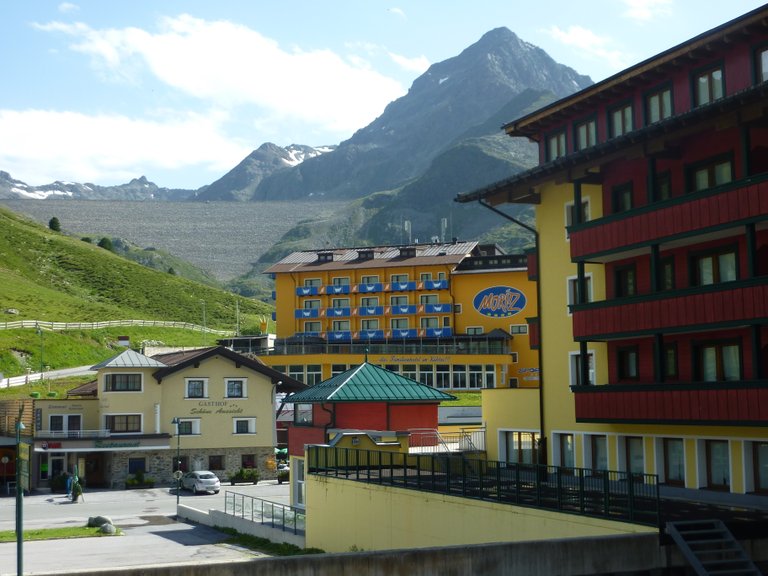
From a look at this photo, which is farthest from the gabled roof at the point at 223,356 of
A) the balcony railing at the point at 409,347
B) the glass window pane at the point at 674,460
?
the glass window pane at the point at 674,460

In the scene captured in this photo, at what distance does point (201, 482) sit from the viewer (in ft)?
214

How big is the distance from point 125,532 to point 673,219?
2971 centimetres

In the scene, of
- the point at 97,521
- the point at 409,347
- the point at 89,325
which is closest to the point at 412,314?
the point at 409,347

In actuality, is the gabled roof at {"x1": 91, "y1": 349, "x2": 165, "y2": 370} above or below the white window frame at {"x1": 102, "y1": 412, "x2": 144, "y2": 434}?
above

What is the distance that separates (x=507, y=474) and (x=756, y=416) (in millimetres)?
6922

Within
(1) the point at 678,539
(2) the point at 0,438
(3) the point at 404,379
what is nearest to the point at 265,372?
(2) the point at 0,438

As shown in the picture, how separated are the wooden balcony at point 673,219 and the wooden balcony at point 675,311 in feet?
5.71

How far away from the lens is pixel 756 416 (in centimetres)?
2841

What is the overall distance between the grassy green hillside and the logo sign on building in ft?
141

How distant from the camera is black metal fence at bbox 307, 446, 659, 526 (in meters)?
24.2

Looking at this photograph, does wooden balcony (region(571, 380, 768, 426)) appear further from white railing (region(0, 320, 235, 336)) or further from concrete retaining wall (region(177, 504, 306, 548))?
white railing (region(0, 320, 235, 336))

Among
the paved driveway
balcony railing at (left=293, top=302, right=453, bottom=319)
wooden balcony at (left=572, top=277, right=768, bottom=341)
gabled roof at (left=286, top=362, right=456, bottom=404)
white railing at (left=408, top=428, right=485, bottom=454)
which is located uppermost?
balcony railing at (left=293, top=302, right=453, bottom=319)

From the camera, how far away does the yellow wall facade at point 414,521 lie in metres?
25.7

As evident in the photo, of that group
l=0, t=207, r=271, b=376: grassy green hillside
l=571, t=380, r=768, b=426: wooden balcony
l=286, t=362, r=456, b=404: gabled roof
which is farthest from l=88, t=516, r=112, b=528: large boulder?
l=0, t=207, r=271, b=376: grassy green hillside
